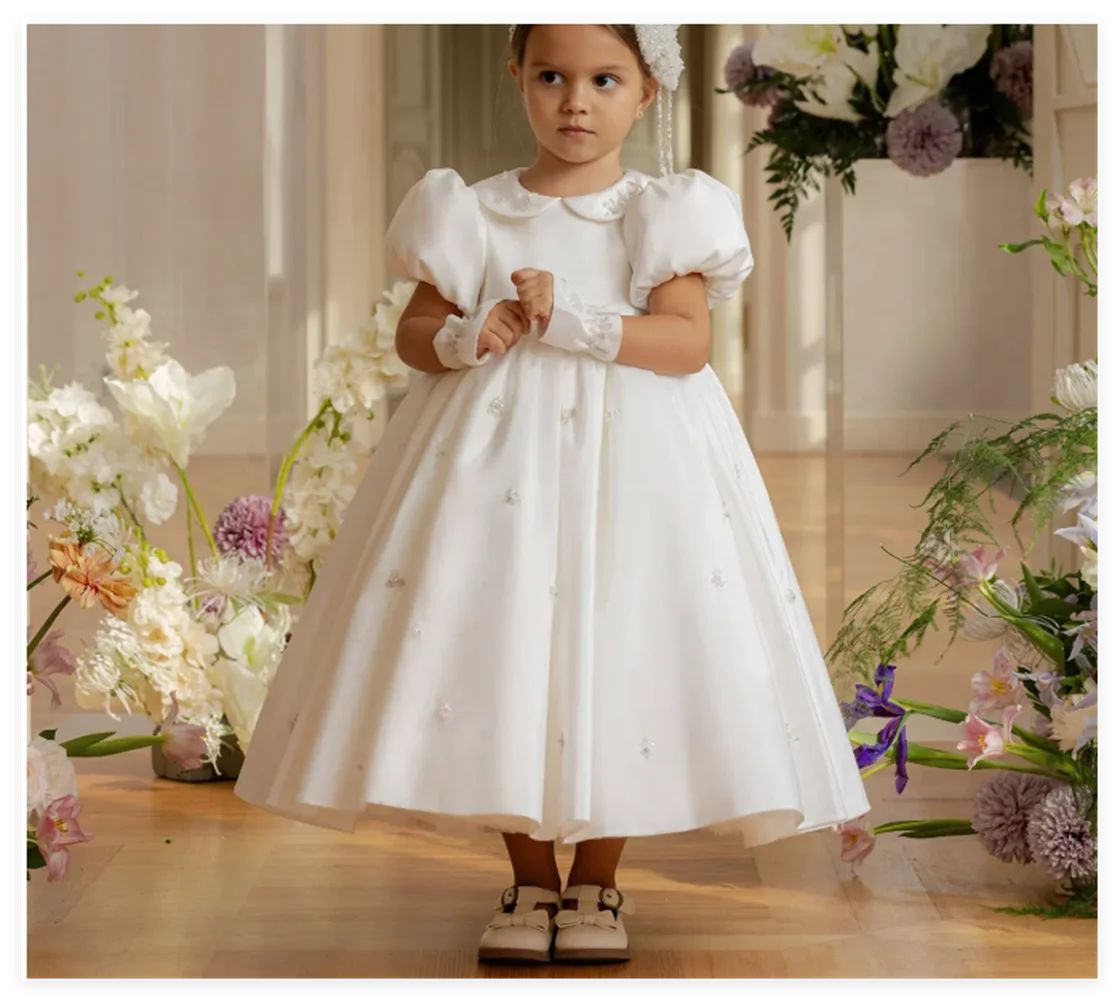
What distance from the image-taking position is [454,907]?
1.95 metres

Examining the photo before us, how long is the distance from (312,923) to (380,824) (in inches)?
18.0

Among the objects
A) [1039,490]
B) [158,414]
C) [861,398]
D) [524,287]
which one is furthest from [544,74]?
[861,398]

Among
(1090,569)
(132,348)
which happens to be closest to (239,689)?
(132,348)

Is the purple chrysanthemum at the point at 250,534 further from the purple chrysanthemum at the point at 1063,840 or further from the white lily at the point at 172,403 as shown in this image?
the purple chrysanthemum at the point at 1063,840

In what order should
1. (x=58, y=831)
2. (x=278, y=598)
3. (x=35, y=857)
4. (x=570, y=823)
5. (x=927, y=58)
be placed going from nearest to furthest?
(x=570, y=823) < (x=58, y=831) < (x=35, y=857) < (x=278, y=598) < (x=927, y=58)

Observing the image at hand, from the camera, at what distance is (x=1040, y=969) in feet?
5.62

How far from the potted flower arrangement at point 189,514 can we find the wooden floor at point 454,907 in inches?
7.4

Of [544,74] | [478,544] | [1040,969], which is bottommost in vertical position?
[1040,969]

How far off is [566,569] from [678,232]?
41 centimetres

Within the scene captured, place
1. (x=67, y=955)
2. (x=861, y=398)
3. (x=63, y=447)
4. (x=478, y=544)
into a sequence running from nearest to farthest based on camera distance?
(x=478, y=544), (x=67, y=955), (x=63, y=447), (x=861, y=398)

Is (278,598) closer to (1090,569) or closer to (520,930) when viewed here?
(520,930)

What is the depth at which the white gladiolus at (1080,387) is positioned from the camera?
1978mm

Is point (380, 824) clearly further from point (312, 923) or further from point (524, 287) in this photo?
point (524, 287)

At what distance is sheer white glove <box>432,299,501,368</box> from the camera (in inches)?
66.7
